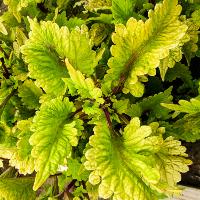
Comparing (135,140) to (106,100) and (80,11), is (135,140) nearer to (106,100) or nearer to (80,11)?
(106,100)

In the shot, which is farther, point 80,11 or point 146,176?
point 80,11

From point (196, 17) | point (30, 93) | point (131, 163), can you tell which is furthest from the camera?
point (30, 93)

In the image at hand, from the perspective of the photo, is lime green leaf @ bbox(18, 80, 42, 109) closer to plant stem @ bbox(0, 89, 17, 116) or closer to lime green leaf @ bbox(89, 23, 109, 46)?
plant stem @ bbox(0, 89, 17, 116)

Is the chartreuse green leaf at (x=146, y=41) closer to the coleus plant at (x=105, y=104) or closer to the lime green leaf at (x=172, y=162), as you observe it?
the coleus plant at (x=105, y=104)

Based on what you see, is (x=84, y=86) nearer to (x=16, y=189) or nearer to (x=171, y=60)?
(x=171, y=60)

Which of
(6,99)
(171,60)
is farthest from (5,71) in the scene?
(171,60)

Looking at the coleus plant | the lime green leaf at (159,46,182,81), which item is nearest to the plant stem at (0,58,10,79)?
the coleus plant

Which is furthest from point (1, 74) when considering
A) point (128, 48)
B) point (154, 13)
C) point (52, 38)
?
point (154, 13)
